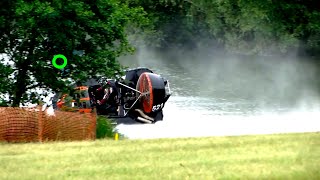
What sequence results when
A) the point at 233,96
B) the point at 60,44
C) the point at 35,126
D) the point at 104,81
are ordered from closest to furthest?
the point at 35,126 < the point at 60,44 < the point at 104,81 < the point at 233,96

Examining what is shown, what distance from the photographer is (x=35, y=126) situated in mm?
15047

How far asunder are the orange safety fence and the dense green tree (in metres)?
2.10

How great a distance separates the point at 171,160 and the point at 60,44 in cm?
874

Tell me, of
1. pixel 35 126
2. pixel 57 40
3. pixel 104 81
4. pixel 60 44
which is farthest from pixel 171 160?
pixel 104 81

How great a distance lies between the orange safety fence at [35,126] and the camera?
1467cm

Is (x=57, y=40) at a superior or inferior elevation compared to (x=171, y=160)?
superior

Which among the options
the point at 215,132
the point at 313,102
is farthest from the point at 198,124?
the point at 313,102

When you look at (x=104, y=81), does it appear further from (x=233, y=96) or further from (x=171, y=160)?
(x=233, y=96)

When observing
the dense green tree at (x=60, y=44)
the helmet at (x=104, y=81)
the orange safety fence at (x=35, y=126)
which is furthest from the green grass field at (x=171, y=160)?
the helmet at (x=104, y=81)

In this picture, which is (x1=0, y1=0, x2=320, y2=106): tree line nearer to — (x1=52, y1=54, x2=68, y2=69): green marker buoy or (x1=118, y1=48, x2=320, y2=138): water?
(x1=52, y1=54, x2=68, y2=69): green marker buoy

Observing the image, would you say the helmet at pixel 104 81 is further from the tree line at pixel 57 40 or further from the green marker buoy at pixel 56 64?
the green marker buoy at pixel 56 64

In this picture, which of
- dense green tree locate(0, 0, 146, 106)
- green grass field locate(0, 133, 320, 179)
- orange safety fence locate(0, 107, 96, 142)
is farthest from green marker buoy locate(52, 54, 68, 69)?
green grass field locate(0, 133, 320, 179)

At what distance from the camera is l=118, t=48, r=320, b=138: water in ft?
103

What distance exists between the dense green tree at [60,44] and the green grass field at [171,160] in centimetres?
540
